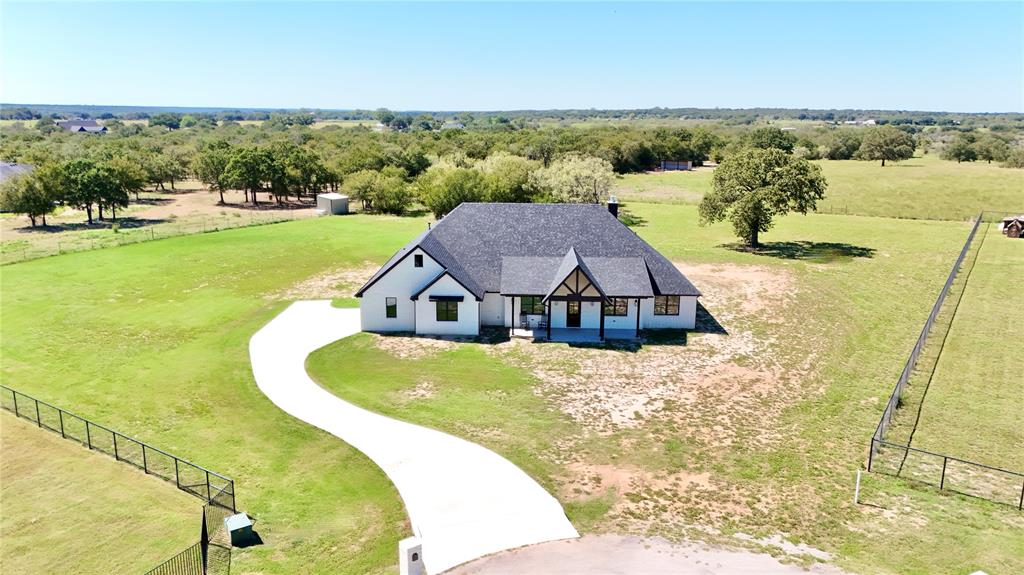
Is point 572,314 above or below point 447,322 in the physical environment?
above

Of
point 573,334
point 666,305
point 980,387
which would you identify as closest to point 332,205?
point 573,334

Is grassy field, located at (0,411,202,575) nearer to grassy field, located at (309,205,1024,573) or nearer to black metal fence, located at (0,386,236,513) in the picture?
black metal fence, located at (0,386,236,513)

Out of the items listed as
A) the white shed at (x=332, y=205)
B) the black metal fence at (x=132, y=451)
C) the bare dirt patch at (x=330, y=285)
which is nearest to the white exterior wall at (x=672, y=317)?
the bare dirt patch at (x=330, y=285)

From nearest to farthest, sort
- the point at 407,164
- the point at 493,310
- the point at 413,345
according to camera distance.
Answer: the point at 413,345 < the point at 493,310 < the point at 407,164

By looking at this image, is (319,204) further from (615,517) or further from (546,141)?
(615,517)

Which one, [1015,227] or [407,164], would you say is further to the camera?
[407,164]

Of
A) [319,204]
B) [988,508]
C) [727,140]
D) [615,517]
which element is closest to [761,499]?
[615,517]

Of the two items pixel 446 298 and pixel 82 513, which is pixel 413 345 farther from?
pixel 82 513
